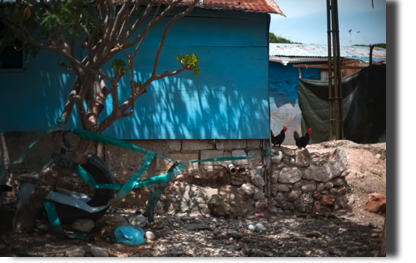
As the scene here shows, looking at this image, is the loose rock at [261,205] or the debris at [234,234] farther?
the loose rock at [261,205]

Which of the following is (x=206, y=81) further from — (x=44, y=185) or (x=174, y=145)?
(x=44, y=185)

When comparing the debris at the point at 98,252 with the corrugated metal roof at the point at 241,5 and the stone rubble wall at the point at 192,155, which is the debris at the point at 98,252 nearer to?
the stone rubble wall at the point at 192,155

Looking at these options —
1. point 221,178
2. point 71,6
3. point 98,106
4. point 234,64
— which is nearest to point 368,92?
point 234,64

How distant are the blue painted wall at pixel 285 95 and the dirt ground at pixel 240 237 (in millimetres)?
4657

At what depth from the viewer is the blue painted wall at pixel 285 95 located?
10344mm

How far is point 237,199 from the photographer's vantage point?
5598 millimetres

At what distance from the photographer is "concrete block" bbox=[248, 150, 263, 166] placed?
18.8 ft

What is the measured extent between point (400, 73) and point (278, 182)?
9.76ft

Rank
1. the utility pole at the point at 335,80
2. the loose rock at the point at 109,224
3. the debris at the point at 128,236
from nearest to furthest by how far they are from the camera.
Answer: the debris at the point at 128,236 → the loose rock at the point at 109,224 → the utility pole at the point at 335,80

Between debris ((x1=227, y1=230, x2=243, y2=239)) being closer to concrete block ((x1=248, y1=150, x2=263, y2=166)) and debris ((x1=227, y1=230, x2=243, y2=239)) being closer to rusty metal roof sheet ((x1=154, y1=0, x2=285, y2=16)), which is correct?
concrete block ((x1=248, y1=150, x2=263, y2=166))

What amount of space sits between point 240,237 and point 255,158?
5.60ft

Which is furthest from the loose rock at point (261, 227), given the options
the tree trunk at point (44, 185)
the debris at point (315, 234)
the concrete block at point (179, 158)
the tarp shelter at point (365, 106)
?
the tarp shelter at point (365, 106)

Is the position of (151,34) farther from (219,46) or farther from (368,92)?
(368,92)

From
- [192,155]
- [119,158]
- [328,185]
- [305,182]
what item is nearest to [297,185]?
[305,182]
